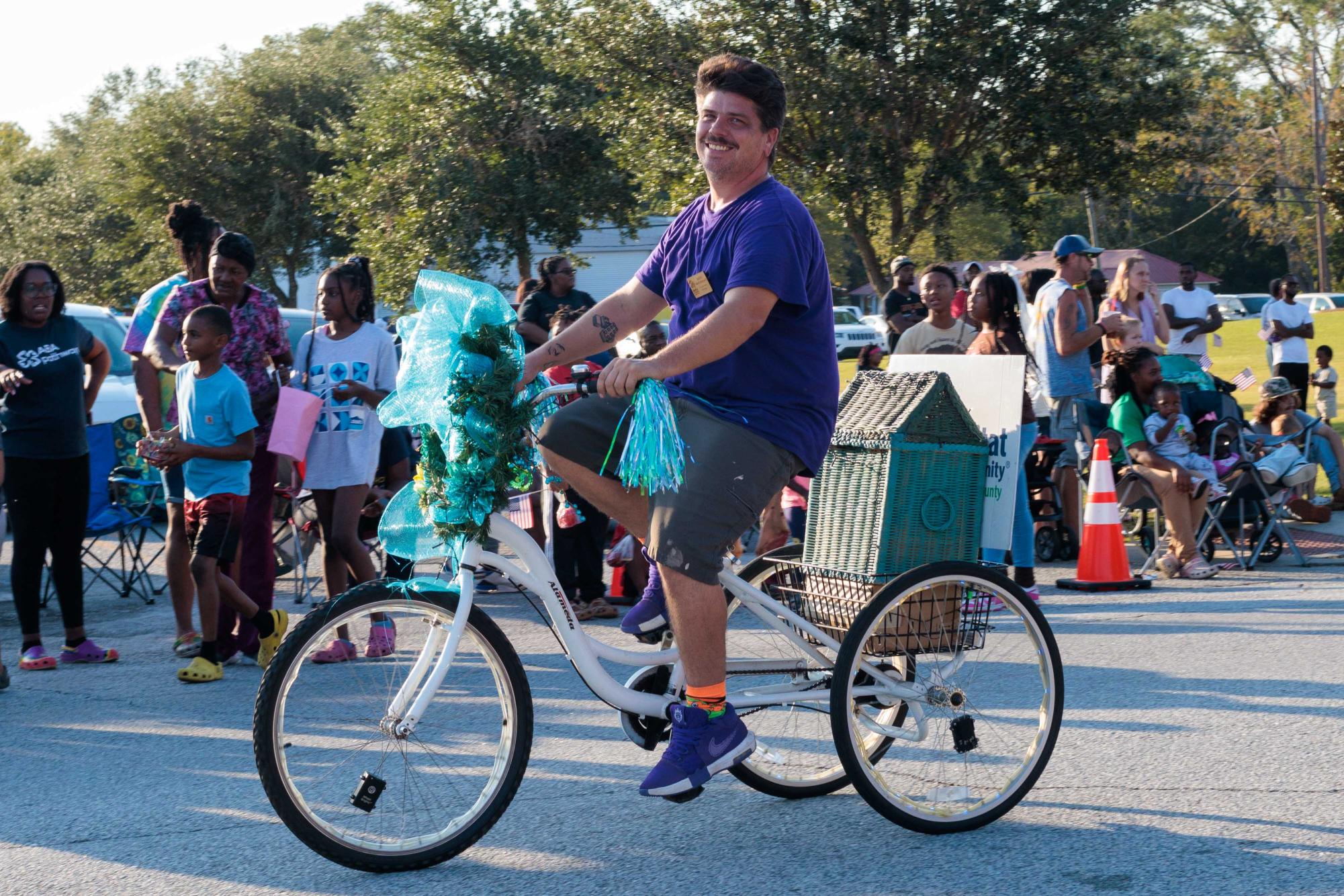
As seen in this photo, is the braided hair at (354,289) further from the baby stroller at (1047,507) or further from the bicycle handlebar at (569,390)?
the baby stroller at (1047,507)

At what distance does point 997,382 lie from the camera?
5.32 m

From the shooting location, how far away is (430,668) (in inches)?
157

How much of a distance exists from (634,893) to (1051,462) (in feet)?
23.3

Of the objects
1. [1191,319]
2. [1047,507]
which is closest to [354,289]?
[1047,507]

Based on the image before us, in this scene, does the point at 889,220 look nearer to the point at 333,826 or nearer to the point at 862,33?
the point at 862,33

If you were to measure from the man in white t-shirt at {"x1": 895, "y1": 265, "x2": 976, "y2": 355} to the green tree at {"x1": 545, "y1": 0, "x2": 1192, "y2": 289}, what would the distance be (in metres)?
9.50

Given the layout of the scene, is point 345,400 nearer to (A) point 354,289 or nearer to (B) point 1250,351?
(A) point 354,289

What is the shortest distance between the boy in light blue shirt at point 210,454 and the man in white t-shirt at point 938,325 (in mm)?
4477

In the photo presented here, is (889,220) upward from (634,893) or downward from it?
upward

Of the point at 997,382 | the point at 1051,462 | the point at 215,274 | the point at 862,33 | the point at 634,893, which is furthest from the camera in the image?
the point at 862,33

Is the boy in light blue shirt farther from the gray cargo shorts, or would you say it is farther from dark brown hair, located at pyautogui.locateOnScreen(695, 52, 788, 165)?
dark brown hair, located at pyautogui.locateOnScreen(695, 52, 788, 165)

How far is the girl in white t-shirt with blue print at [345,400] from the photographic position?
6.94 m

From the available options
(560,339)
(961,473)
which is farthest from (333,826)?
(961,473)

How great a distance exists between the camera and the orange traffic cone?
886 centimetres
